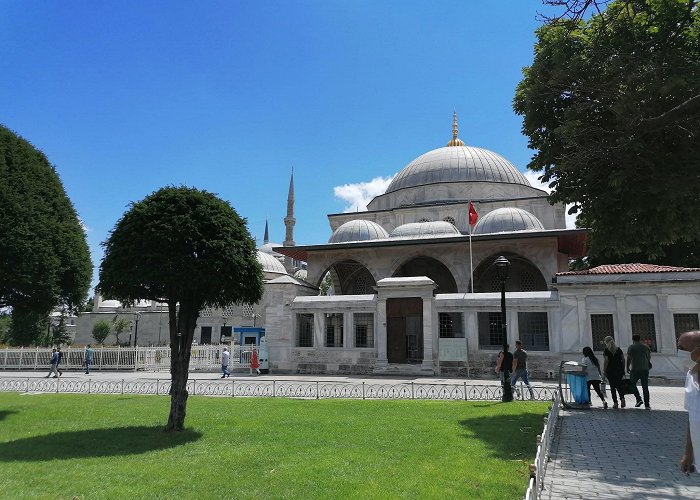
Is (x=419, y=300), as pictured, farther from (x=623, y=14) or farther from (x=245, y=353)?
(x=623, y=14)

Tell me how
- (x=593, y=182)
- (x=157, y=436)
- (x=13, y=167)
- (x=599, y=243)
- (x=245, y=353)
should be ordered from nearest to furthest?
(x=157, y=436) < (x=593, y=182) < (x=599, y=243) < (x=13, y=167) < (x=245, y=353)

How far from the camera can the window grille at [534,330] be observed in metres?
17.2

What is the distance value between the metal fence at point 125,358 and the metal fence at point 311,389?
6.26 m

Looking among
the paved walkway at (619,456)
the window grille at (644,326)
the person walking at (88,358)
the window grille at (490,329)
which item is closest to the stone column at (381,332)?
the window grille at (490,329)

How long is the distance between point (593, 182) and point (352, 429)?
21.5 feet

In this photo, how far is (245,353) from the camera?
71.4 ft

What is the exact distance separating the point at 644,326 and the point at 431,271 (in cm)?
1196

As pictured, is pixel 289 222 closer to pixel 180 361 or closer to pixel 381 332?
pixel 381 332

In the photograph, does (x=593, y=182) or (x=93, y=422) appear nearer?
(x=93, y=422)

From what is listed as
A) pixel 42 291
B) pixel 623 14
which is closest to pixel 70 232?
pixel 42 291

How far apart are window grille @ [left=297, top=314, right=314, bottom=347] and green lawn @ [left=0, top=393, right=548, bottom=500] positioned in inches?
387

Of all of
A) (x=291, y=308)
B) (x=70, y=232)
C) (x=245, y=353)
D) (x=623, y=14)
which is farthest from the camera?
(x=245, y=353)

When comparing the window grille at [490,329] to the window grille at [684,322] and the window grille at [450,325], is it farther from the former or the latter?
the window grille at [684,322]

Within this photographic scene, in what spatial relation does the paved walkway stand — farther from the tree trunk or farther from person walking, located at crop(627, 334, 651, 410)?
the tree trunk
